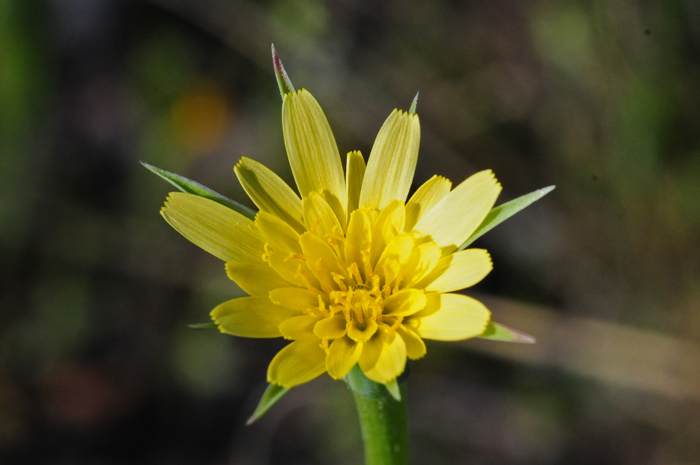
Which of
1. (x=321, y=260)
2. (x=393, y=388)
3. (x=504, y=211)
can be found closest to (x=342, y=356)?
(x=393, y=388)

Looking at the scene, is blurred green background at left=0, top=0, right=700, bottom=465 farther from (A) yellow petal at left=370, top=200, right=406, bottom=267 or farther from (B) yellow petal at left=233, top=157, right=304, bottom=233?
(A) yellow petal at left=370, top=200, right=406, bottom=267

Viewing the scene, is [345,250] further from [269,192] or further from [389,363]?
[389,363]

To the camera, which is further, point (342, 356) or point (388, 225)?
point (388, 225)

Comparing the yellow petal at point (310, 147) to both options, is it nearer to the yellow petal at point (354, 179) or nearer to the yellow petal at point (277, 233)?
the yellow petal at point (354, 179)

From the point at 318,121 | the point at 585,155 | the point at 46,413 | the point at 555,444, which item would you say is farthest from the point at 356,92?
the point at 46,413

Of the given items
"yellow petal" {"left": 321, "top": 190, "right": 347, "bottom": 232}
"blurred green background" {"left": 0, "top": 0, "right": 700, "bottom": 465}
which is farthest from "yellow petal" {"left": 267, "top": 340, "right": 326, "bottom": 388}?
"blurred green background" {"left": 0, "top": 0, "right": 700, "bottom": 465}

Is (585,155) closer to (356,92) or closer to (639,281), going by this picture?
(639,281)

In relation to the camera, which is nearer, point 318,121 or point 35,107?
point 318,121

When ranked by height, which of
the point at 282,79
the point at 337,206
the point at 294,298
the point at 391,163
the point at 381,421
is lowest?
the point at 381,421
